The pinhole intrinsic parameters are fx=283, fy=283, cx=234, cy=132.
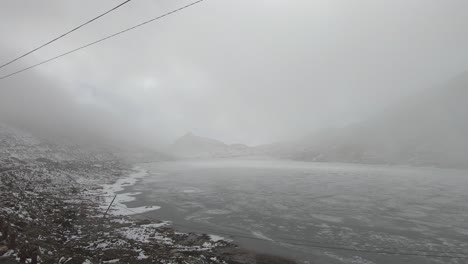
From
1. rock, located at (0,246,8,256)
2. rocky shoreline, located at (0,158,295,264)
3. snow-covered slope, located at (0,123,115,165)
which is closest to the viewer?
rock, located at (0,246,8,256)

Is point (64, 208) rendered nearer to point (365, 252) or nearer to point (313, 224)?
point (313, 224)

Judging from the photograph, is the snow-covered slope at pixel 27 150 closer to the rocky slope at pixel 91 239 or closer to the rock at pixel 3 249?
the rocky slope at pixel 91 239

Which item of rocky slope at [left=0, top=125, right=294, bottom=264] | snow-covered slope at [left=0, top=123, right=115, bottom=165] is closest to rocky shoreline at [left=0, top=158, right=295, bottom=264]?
rocky slope at [left=0, top=125, right=294, bottom=264]

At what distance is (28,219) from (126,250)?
24.0 ft

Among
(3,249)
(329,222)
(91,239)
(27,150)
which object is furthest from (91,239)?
(27,150)

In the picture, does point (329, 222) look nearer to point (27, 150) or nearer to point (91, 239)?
point (91, 239)

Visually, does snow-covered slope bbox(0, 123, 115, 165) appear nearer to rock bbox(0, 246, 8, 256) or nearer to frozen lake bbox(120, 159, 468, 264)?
frozen lake bbox(120, 159, 468, 264)

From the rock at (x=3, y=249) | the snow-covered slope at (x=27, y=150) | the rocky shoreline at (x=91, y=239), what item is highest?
the snow-covered slope at (x=27, y=150)

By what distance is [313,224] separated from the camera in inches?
880

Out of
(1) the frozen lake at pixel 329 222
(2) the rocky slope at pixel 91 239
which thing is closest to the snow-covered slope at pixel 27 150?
(1) the frozen lake at pixel 329 222

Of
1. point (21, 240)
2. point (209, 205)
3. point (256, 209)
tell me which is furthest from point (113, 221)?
point (256, 209)

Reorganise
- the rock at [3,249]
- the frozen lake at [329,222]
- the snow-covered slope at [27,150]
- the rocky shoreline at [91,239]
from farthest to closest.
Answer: the snow-covered slope at [27,150], the frozen lake at [329,222], the rocky shoreline at [91,239], the rock at [3,249]

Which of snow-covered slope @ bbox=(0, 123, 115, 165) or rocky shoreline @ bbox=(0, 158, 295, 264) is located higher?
snow-covered slope @ bbox=(0, 123, 115, 165)

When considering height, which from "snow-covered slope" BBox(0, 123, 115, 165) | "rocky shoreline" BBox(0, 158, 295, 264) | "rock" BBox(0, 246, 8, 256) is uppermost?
"snow-covered slope" BBox(0, 123, 115, 165)
